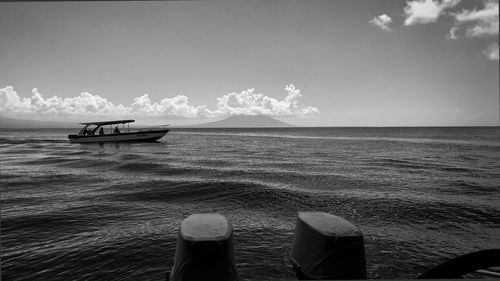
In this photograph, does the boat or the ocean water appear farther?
the boat

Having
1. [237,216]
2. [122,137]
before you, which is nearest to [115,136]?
[122,137]

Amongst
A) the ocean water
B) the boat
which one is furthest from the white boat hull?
the ocean water

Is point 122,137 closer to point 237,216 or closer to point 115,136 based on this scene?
point 115,136

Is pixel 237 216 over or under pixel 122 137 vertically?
under

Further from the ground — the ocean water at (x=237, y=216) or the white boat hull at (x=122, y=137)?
the white boat hull at (x=122, y=137)

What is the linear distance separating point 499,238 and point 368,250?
4.37 metres

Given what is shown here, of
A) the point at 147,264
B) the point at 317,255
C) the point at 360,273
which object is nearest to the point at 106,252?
the point at 147,264

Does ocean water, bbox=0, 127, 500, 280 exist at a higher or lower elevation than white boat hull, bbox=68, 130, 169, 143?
lower

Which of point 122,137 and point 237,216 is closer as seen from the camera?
point 237,216

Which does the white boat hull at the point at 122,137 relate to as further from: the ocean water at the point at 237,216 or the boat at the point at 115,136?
the ocean water at the point at 237,216

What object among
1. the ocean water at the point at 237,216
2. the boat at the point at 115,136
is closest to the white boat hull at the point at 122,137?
the boat at the point at 115,136

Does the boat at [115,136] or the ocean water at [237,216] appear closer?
the ocean water at [237,216]

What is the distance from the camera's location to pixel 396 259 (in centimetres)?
641

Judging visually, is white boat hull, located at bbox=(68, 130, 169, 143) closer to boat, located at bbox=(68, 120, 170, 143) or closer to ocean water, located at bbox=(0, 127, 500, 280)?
boat, located at bbox=(68, 120, 170, 143)
